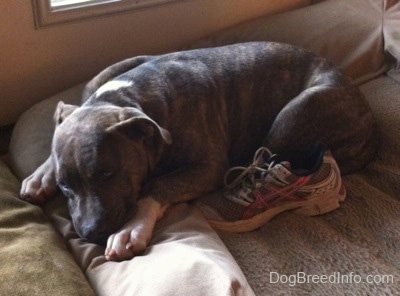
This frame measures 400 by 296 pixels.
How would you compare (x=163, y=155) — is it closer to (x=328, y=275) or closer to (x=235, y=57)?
(x=235, y=57)

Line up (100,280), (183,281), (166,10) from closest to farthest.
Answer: (183,281) < (100,280) < (166,10)

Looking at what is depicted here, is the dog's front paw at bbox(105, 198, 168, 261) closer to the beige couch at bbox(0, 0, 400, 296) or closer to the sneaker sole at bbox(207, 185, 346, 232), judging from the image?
the beige couch at bbox(0, 0, 400, 296)

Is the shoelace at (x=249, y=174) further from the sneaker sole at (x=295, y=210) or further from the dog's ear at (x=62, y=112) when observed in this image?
the dog's ear at (x=62, y=112)

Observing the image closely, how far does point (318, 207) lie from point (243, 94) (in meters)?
0.49

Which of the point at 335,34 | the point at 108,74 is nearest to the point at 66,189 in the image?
the point at 108,74

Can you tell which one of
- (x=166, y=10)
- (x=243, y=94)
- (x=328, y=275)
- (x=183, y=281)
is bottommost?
(x=328, y=275)

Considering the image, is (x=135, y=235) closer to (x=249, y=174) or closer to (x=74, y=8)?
(x=249, y=174)

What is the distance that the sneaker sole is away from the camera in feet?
6.04

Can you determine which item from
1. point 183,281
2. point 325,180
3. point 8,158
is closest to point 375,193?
point 325,180

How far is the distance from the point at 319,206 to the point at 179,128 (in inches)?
20.0

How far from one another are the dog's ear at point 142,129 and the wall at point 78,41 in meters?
0.78

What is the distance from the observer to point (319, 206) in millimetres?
1909

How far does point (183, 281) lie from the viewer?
4.67 feet

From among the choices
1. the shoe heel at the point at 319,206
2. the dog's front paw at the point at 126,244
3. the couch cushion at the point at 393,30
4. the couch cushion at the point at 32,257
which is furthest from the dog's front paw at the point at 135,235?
the couch cushion at the point at 393,30
